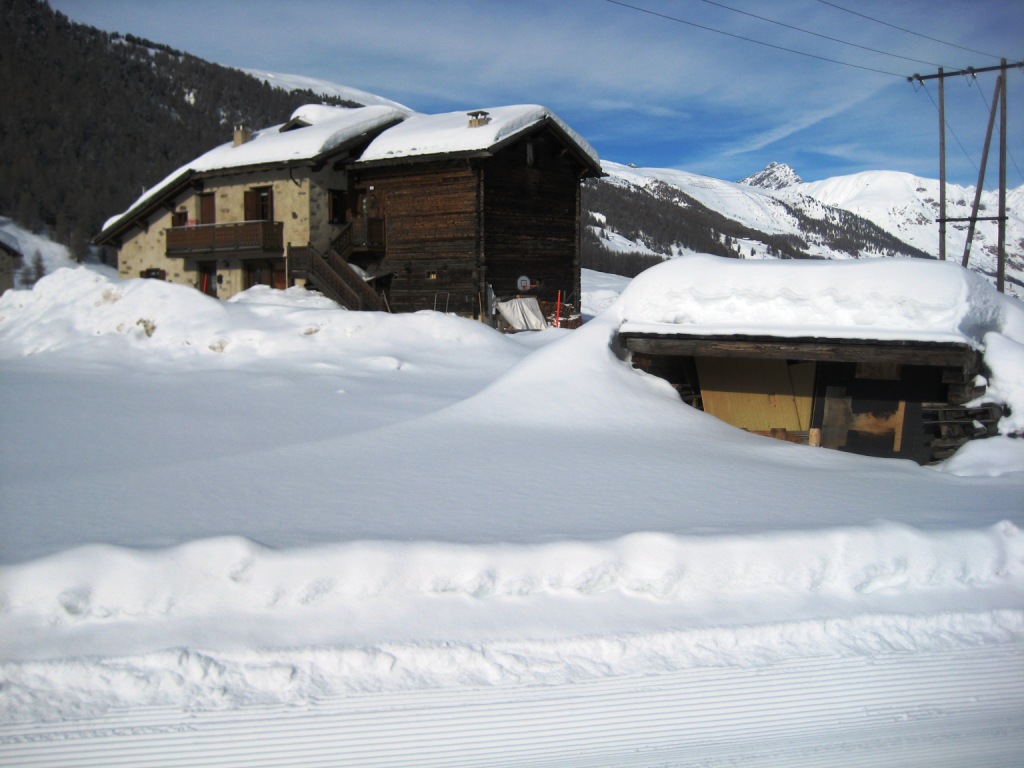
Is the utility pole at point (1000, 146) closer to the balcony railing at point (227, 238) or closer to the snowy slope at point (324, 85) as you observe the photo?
the balcony railing at point (227, 238)

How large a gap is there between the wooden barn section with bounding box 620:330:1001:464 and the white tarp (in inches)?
514

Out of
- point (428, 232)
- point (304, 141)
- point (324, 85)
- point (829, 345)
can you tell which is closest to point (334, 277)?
point (428, 232)

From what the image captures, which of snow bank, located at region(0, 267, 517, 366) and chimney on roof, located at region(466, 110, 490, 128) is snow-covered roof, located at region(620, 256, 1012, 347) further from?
chimney on roof, located at region(466, 110, 490, 128)

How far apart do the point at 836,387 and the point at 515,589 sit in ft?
23.6

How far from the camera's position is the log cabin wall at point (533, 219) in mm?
24188

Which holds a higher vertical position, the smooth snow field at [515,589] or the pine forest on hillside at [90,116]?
the pine forest on hillside at [90,116]

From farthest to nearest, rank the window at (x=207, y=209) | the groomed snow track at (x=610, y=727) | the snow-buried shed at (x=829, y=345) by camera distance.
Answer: the window at (x=207, y=209)
the snow-buried shed at (x=829, y=345)
the groomed snow track at (x=610, y=727)

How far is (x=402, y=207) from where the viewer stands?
25.0 metres

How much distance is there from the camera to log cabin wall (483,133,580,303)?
2419cm

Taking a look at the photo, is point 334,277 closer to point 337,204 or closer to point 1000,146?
point 337,204

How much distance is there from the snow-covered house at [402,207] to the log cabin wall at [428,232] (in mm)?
38

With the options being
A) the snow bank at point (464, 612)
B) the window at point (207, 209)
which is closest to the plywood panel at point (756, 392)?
the snow bank at point (464, 612)

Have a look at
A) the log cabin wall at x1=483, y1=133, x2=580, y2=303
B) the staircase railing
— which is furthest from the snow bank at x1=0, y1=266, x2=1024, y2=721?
the log cabin wall at x1=483, y1=133, x2=580, y2=303

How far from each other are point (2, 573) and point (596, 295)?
118 feet
